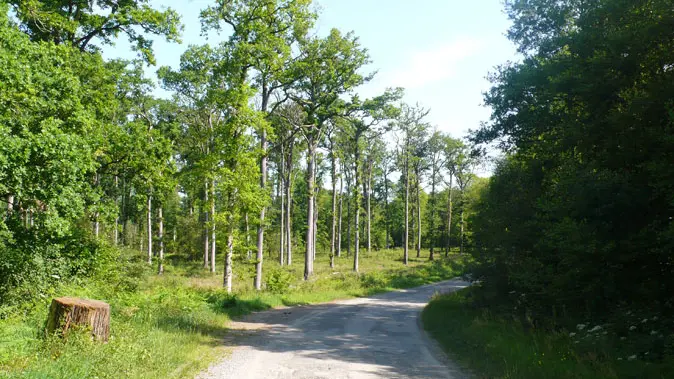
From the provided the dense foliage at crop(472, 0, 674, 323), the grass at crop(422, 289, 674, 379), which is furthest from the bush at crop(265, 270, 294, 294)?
the dense foliage at crop(472, 0, 674, 323)

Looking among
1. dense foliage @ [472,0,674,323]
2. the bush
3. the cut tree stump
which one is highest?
dense foliage @ [472,0,674,323]

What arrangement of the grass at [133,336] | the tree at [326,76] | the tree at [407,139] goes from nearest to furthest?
1. the grass at [133,336]
2. the tree at [326,76]
3. the tree at [407,139]

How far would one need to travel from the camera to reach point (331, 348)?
10188 millimetres

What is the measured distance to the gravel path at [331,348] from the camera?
799 centimetres

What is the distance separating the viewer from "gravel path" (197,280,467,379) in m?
7.99

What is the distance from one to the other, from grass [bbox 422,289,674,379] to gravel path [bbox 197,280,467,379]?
0.64m

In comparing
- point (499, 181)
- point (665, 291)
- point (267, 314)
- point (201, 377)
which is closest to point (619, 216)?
point (665, 291)

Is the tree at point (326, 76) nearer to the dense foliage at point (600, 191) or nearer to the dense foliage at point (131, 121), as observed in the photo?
the dense foliage at point (131, 121)

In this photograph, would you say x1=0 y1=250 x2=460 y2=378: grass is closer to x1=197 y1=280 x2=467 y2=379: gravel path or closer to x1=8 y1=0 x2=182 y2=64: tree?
x1=197 y1=280 x2=467 y2=379: gravel path

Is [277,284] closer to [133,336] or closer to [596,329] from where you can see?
[133,336]

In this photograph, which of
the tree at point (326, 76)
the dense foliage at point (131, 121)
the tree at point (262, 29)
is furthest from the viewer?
the tree at point (326, 76)

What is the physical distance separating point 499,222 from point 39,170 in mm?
13422

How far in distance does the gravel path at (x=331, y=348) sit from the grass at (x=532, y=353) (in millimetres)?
636

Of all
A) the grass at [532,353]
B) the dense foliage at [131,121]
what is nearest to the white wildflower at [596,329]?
the grass at [532,353]
